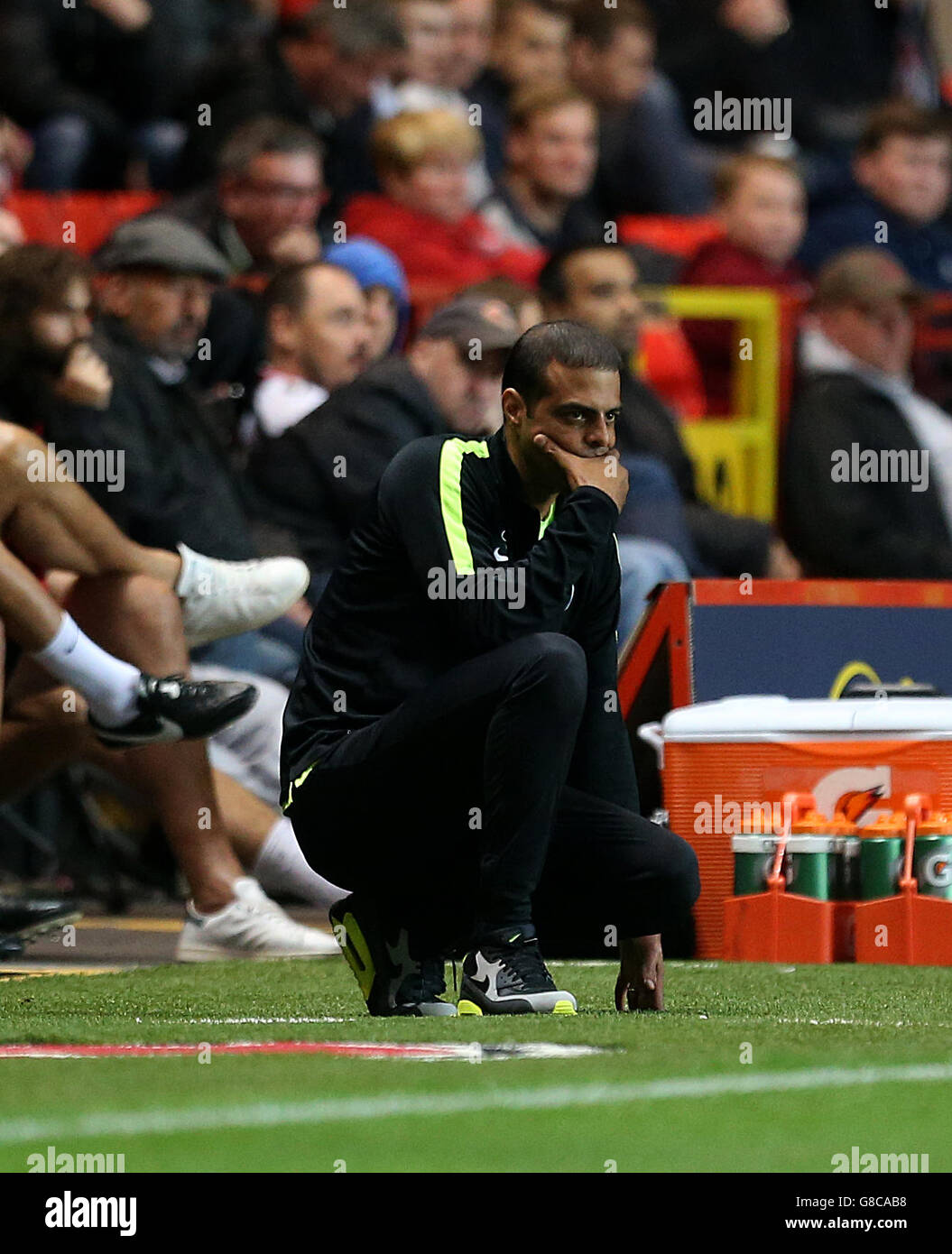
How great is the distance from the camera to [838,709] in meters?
6.00

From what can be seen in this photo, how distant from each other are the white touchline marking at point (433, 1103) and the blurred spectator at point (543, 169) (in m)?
7.26

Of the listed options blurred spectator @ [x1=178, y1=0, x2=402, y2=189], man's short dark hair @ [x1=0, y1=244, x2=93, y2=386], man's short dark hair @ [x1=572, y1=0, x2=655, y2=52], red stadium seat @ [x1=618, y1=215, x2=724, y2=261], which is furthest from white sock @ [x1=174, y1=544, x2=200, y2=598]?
man's short dark hair @ [x1=572, y1=0, x2=655, y2=52]

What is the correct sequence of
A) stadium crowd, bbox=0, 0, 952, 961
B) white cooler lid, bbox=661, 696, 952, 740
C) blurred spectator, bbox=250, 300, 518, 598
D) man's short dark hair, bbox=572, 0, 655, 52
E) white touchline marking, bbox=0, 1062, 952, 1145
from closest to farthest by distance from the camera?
1. white touchline marking, bbox=0, 1062, 952, 1145
2. white cooler lid, bbox=661, 696, 952, 740
3. stadium crowd, bbox=0, 0, 952, 961
4. blurred spectator, bbox=250, 300, 518, 598
5. man's short dark hair, bbox=572, 0, 655, 52

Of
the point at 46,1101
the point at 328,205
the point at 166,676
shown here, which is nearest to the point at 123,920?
the point at 166,676

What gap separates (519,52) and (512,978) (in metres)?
7.88

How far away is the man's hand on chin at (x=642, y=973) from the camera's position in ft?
14.6

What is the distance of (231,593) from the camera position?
21.0ft

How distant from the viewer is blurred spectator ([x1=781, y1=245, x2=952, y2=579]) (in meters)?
9.12

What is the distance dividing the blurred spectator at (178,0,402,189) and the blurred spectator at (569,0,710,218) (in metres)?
1.50

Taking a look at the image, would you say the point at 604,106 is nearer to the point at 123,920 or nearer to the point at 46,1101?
the point at 123,920

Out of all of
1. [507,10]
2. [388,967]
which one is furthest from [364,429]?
[507,10]

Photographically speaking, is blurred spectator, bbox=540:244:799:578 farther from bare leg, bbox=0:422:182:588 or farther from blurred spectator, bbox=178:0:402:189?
bare leg, bbox=0:422:182:588

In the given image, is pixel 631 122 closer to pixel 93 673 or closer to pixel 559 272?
pixel 559 272

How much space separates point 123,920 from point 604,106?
5635mm
